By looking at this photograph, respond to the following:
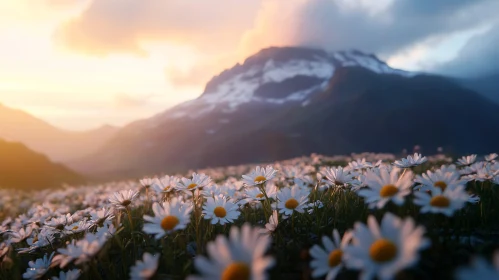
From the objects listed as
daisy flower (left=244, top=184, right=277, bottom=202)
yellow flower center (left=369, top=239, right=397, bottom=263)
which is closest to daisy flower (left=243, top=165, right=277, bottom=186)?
daisy flower (left=244, top=184, right=277, bottom=202)

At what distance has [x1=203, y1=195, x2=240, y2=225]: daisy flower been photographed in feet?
9.72

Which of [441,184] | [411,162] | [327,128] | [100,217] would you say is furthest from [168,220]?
[327,128]

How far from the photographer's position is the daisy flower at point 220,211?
296 cm

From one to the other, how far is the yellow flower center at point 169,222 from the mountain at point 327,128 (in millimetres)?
57547

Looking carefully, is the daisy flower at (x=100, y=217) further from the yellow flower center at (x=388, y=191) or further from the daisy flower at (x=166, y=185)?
the yellow flower center at (x=388, y=191)

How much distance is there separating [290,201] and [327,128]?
8416 centimetres

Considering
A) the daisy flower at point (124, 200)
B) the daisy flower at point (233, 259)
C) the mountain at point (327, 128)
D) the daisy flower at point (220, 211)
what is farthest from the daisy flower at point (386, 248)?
the mountain at point (327, 128)

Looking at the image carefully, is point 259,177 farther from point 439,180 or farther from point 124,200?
point 439,180

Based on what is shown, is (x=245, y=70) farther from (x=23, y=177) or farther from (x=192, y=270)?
(x=192, y=270)

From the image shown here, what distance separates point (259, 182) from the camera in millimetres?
3412

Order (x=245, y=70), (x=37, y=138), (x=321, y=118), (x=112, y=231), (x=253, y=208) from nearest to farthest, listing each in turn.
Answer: (x=112, y=231)
(x=253, y=208)
(x=321, y=118)
(x=37, y=138)
(x=245, y=70)

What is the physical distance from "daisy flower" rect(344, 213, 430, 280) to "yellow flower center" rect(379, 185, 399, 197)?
1.80 feet

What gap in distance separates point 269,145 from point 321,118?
73.3 feet

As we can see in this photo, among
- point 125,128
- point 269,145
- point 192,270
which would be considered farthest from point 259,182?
point 125,128
